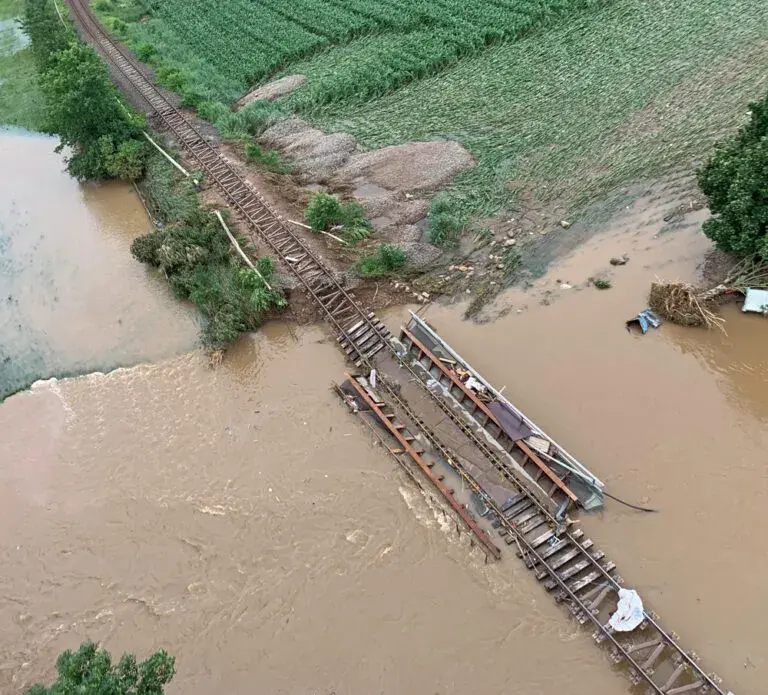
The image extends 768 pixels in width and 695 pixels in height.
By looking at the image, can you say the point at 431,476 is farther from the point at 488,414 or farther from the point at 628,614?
the point at 628,614

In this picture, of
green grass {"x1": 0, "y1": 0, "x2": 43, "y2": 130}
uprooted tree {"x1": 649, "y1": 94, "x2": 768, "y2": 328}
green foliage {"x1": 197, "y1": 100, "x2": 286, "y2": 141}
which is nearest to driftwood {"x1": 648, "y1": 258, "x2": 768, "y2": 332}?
uprooted tree {"x1": 649, "y1": 94, "x2": 768, "y2": 328}

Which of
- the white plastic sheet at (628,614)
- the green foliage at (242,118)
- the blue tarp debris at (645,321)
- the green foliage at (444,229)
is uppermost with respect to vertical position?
the green foliage at (242,118)

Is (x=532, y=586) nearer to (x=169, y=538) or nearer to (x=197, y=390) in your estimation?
(x=169, y=538)

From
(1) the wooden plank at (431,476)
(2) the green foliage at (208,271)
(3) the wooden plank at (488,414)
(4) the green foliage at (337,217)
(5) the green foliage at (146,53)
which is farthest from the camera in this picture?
(5) the green foliage at (146,53)

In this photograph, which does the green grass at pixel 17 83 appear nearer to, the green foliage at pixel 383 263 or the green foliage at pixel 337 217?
the green foliage at pixel 337 217

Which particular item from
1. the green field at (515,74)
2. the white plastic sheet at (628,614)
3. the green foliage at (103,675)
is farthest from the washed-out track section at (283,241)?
the green foliage at (103,675)

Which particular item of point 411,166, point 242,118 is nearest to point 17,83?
point 242,118

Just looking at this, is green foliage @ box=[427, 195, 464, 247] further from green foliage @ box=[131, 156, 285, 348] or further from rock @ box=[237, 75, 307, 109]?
rock @ box=[237, 75, 307, 109]

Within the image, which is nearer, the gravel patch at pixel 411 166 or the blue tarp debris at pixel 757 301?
the blue tarp debris at pixel 757 301
